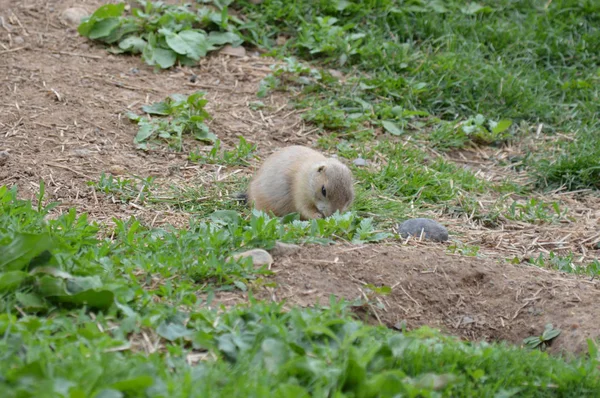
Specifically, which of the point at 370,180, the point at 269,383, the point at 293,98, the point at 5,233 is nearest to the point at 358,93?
the point at 293,98

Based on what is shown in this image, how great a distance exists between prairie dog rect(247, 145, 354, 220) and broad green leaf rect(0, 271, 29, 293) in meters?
2.57

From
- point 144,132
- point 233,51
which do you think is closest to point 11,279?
point 144,132

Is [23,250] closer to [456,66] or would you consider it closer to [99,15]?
[99,15]

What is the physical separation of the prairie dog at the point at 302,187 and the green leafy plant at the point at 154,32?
2382mm

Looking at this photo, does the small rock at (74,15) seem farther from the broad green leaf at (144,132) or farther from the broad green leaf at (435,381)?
the broad green leaf at (435,381)

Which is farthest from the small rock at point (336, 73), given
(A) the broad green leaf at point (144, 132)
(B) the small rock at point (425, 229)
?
(B) the small rock at point (425, 229)

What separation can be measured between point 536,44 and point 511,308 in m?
5.22

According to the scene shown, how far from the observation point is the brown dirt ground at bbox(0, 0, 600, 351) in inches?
181

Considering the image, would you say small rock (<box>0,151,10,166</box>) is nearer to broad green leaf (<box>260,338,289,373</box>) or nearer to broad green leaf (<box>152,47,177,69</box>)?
broad green leaf (<box>152,47,177,69</box>)

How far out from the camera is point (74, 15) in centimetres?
856

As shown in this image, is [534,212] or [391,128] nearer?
A: [534,212]

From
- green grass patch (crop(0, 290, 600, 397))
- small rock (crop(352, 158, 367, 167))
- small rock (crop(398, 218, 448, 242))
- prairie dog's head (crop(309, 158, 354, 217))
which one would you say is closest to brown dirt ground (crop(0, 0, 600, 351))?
small rock (crop(398, 218, 448, 242))

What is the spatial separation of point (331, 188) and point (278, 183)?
0.45 metres

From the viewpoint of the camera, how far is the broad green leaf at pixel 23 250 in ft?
12.7
